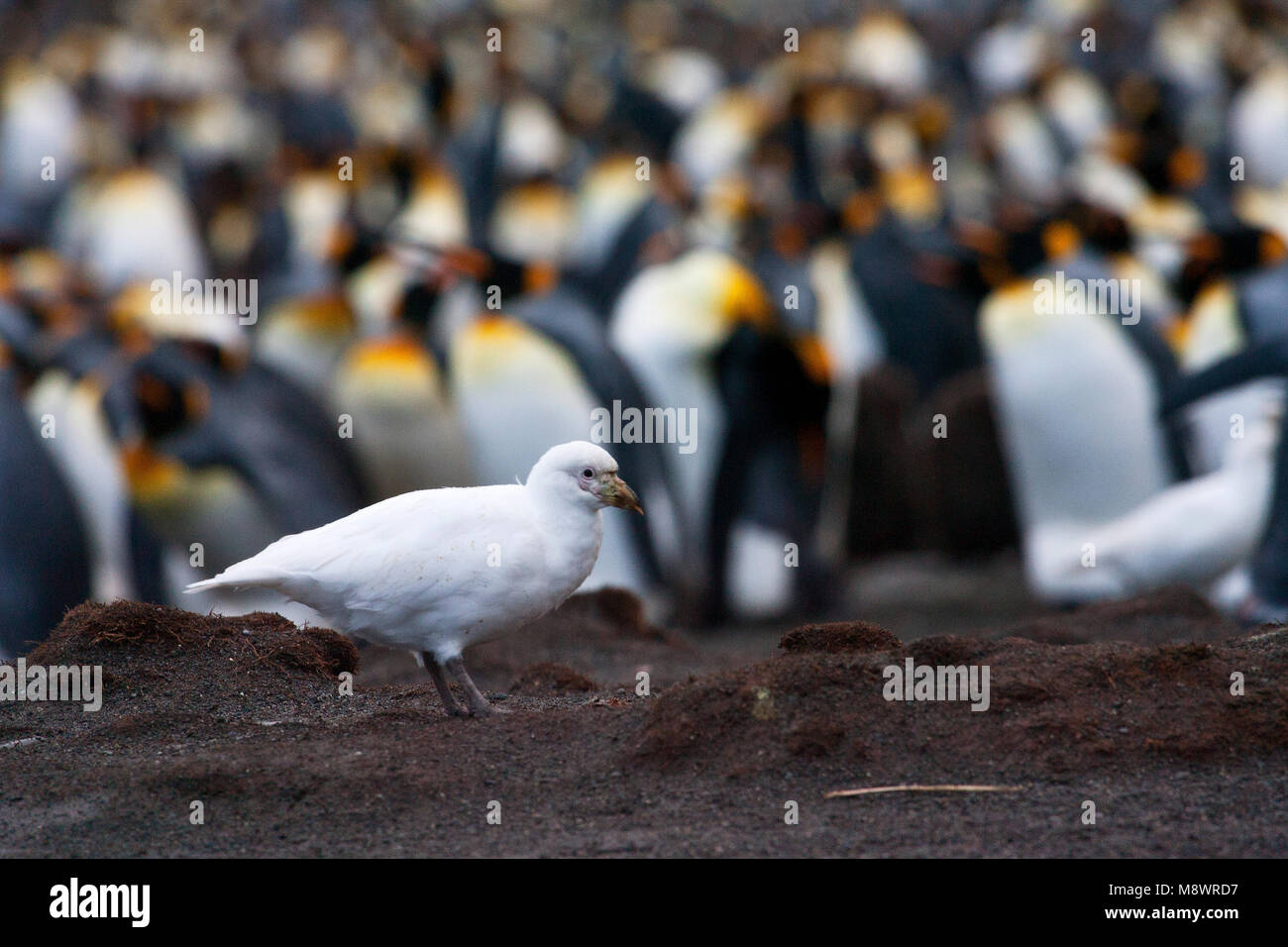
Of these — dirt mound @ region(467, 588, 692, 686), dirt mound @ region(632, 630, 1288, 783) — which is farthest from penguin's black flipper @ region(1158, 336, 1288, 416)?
dirt mound @ region(632, 630, 1288, 783)

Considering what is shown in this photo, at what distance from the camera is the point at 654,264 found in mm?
10969

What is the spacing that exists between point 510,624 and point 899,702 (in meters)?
1.18

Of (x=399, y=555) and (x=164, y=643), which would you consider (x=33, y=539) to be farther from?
(x=399, y=555)

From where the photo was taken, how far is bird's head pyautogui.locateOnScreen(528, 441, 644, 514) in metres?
4.89

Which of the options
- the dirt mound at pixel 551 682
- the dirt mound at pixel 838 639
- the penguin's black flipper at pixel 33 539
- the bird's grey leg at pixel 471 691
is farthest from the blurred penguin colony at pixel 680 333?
the bird's grey leg at pixel 471 691

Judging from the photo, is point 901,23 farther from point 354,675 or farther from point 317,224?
point 354,675

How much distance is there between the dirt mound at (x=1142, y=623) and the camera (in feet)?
20.8

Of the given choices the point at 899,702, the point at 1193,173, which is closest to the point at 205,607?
the point at 899,702

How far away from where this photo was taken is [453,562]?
475 centimetres

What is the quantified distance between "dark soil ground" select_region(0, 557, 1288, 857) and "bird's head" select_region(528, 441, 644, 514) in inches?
24.1

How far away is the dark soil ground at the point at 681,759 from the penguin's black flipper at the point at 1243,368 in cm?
372

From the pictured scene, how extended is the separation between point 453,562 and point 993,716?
1.57m

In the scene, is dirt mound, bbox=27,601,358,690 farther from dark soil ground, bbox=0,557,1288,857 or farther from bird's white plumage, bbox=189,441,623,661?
bird's white plumage, bbox=189,441,623,661

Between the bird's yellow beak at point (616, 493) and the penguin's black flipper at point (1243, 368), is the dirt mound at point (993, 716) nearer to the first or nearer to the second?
the bird's yellow beak at point (616, 493)
